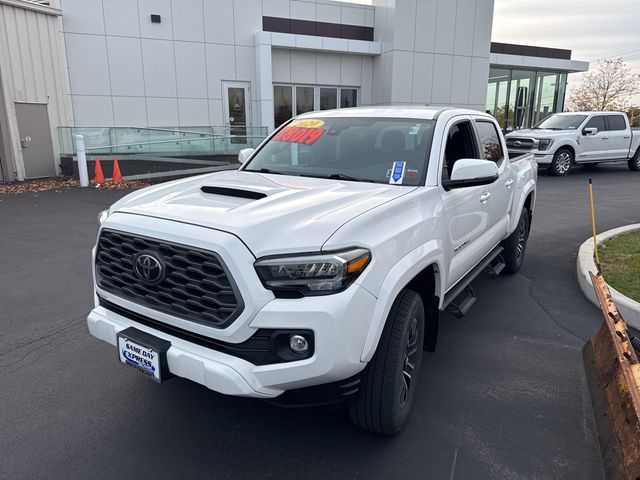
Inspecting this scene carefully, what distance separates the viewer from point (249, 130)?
16.9 metres

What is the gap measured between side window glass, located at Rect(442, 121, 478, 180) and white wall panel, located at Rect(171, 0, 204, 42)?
1468 cm

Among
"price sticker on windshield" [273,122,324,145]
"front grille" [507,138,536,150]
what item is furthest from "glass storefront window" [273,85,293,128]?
"price sticker on windshield" [273,122,324,145]

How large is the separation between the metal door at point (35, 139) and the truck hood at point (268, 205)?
13.0m

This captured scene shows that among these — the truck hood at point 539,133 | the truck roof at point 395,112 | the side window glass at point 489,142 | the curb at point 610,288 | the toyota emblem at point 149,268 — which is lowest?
the curb at point 610,288

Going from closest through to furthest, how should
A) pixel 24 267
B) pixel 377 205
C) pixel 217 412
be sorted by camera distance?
pixel 377 205 → pixel 217 412 → pixel 24 267

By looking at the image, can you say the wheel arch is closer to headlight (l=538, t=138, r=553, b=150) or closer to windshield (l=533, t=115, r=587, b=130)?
headlight (l=538, t=138, r=553, b=150)

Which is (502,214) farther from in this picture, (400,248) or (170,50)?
(170,50)

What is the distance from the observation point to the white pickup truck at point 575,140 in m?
15.2

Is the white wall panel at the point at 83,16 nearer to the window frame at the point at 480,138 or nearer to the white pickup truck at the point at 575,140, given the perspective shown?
the white pickup truck at the point at 575,140

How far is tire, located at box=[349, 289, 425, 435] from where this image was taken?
2.57 m

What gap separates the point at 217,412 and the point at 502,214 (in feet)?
11.3

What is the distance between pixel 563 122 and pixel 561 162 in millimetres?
1418

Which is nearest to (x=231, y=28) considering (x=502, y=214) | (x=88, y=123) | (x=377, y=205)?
(x=88, y=123)

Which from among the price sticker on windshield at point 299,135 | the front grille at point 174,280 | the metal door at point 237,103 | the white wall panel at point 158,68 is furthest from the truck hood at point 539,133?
the front grille at point 174,280
